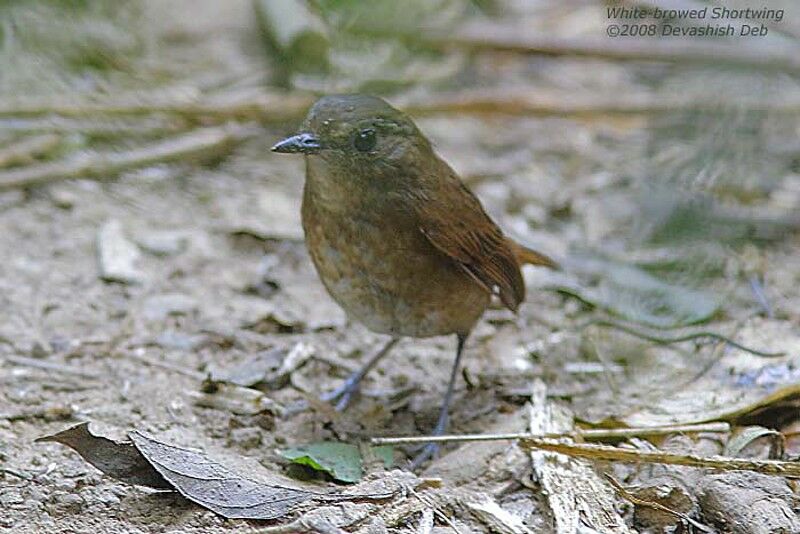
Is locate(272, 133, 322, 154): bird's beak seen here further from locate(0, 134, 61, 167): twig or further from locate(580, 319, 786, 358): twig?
locate(0, 134, 61, 167): twig

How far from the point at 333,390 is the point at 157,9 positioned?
3684 millimetres

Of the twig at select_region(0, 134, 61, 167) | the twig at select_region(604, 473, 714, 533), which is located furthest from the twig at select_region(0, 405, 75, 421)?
the twig at select_region(0, 134, 61, 167)

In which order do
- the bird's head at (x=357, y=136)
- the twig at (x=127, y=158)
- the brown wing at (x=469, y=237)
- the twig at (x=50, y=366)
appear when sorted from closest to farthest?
the bird's head at (x=357, y=136) → the brown wing at (x=469, y=237) → the twig at (x=50, y=366) → the twig at (x=127, y=158)

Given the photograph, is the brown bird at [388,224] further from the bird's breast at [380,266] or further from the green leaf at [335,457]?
the green leaf at [335,457]

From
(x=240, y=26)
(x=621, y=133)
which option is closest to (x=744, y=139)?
(x=621, y=133)

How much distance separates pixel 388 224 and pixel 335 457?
769 millimetres

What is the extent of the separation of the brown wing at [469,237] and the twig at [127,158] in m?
2.10

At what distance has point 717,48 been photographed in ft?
14.6

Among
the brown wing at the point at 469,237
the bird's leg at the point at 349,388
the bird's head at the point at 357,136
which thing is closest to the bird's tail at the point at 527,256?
the brown wing at the point at 469,237

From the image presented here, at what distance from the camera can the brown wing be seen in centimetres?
377

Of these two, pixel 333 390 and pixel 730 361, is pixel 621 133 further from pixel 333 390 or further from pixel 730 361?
pixel 333 390

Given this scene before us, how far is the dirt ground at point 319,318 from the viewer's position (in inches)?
123

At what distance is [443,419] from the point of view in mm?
3953

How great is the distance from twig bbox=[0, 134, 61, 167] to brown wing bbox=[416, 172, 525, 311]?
94.5 inches
